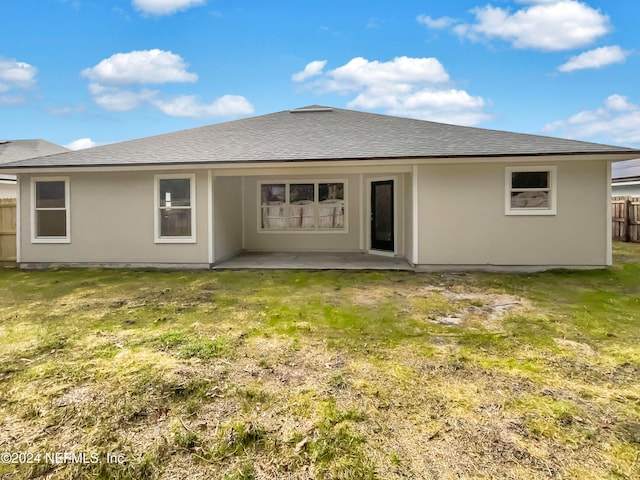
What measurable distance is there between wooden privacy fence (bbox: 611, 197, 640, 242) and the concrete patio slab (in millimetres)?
9501

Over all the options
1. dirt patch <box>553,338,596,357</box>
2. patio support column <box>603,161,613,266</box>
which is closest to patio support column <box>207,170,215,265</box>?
dirt patch <box>553,338,596,357</box>

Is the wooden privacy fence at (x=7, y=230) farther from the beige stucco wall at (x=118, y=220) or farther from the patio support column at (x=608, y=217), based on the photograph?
the patio support column at (x=608, y=217)

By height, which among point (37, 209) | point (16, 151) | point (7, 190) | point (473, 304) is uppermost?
point (16, 151)

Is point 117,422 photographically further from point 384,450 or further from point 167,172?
point 167,172

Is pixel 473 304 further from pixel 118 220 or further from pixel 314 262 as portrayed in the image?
pixel 118 220

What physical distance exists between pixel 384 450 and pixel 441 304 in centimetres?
380

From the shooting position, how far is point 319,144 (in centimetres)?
941

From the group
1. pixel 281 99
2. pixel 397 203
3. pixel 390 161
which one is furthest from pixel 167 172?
pixel 281 99

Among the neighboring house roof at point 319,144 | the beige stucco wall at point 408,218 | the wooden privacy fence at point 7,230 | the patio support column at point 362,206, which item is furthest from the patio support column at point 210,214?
the wooden privacy fence at point 7,230

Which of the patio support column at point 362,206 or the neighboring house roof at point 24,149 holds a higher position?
the neighboring house roof at point 24,149

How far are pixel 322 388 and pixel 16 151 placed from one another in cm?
2151

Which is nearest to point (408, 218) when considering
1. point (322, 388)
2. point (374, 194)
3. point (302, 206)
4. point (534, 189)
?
point (374, 194)

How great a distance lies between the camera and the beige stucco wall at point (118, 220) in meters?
8.98

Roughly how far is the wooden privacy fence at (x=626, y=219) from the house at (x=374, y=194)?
7.12 meters
